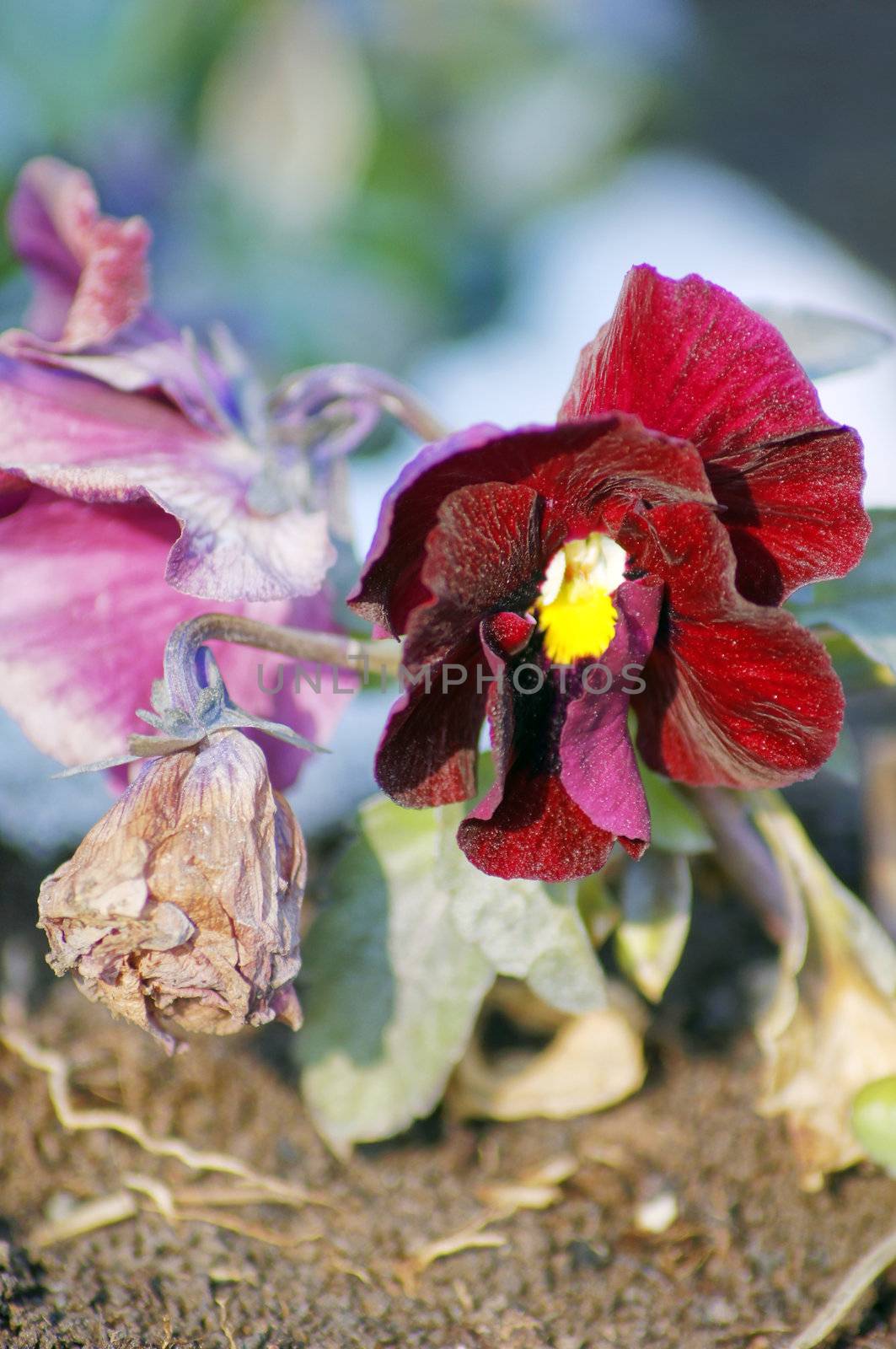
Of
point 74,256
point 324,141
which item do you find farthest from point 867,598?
point 324,141

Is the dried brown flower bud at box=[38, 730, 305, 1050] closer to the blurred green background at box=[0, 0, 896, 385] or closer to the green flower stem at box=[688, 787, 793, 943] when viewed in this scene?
the green flower stem at box=[688, 787, 793, 943]

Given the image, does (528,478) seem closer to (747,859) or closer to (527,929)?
(527,929)

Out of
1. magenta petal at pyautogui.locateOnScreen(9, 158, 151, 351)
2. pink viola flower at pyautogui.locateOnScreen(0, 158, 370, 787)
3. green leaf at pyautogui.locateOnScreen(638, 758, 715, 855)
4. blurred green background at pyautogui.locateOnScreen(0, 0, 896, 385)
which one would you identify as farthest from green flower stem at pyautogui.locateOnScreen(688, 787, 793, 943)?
blurred green background at pyautogui.locateOnScreen(0, 0, 896, 385)

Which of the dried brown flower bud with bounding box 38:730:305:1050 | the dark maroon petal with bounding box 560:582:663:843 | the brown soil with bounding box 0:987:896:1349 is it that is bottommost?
the brown soil with bounding box 0:987:896:1349

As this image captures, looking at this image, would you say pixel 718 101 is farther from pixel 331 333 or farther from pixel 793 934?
pixel 793 934

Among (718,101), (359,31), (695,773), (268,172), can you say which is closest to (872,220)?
(718,101)

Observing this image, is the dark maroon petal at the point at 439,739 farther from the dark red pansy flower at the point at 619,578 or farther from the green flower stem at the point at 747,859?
the green flower stem at the point at 747,859
